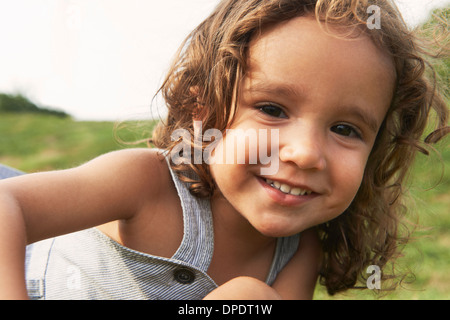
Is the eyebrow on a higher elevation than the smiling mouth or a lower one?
higher

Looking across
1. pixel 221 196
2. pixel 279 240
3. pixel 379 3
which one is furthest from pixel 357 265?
pixel 379 3

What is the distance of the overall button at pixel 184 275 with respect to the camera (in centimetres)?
150

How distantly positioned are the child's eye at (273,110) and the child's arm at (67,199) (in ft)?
1.25

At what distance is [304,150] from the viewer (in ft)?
4.04

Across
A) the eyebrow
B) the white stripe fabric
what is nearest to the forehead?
the eyebrow

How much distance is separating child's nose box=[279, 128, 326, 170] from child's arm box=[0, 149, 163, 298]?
417 millimetres

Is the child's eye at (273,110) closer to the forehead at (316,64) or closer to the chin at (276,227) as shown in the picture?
the forehead at (316,64)

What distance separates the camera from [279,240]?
5.65ft

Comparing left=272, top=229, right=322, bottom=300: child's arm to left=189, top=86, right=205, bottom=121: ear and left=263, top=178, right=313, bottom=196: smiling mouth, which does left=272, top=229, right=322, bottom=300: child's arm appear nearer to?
left=263, top=178, right=313, bottom=196: smiling mouth

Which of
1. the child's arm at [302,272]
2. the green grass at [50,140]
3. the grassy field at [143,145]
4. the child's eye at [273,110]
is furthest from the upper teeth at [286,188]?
the green grass at [50,140]

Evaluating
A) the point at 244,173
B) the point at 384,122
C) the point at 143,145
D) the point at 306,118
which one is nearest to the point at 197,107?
the point at 244,173

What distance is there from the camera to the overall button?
1498 mm

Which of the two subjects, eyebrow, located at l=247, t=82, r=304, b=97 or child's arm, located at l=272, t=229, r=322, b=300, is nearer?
eyebrow, located at l=247, t=82, r=304, b=97
